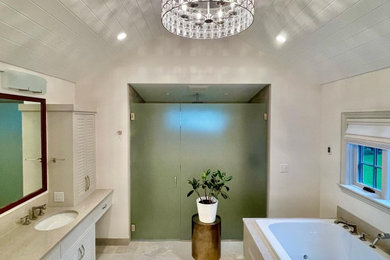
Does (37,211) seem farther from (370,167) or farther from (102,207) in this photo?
(370,167)

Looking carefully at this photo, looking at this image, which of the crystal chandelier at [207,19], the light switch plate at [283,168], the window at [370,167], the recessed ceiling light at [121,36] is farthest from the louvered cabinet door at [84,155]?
the window at [370,167]

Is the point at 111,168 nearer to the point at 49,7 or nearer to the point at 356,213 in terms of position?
the point at 49,7

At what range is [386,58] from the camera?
186 cm

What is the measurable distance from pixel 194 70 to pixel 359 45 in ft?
5.81

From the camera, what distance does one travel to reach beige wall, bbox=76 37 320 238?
299cm

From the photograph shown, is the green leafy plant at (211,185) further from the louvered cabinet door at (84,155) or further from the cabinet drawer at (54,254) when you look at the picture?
the cabinet drawer at (54,254)

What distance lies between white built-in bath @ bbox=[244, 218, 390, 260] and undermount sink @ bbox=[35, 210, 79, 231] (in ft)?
5.88

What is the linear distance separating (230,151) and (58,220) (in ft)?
7.10

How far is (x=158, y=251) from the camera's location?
2.92 metres

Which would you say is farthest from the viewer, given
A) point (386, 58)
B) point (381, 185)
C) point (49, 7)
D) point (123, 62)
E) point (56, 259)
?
point (123, 62)

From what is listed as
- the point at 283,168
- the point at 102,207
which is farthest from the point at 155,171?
the point at 283,168

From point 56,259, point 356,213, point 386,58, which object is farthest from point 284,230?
point 56,259

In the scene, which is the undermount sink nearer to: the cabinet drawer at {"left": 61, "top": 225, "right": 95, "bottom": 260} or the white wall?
the cabinet drawer at {"left": 61, "top": 225, "right": 95, "bottom": 260}

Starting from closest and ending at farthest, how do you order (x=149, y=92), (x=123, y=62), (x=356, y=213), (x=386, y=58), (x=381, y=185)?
1. (x=386, y=58)
2. (x=381, y=185)
3. (x=356, y=213)
4. (x=123, y=62)
5. (x=149, y=92)
